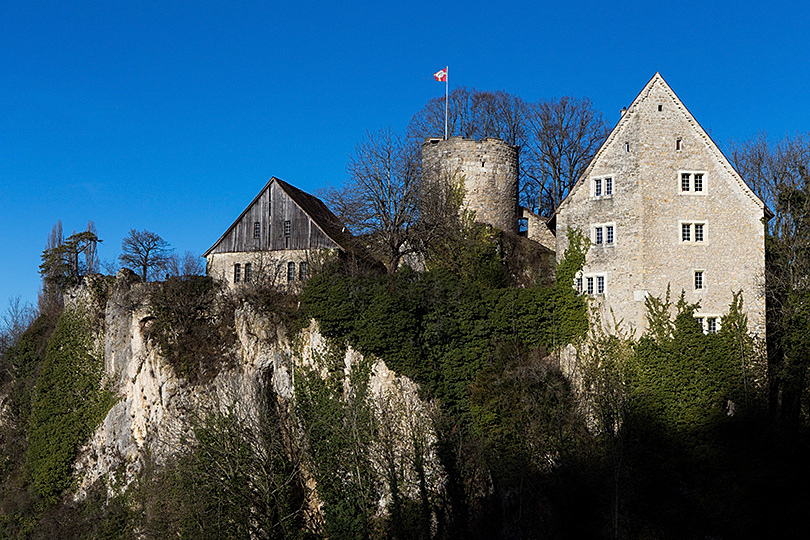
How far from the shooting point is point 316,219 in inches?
1499

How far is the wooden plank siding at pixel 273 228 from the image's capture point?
37.2 m

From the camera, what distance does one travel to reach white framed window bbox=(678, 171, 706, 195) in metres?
29.2

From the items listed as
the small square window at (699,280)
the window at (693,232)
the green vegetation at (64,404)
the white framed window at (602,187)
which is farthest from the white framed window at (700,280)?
the green vegetation at (64,404)

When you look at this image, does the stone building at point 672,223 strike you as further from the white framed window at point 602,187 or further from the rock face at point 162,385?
the rock face at point 162,385

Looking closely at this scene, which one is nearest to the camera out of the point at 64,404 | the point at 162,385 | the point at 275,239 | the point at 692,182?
the point at 692,182

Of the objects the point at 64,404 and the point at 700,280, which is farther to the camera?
the point at 64,404

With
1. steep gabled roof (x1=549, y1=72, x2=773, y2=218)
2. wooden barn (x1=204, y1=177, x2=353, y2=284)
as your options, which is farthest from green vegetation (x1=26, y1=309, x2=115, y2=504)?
steep gabled roof (x1=549, y1=72, x2=773, y2=218)

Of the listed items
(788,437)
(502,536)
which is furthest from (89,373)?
(788,437)

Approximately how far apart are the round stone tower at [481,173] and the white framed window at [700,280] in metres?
10.2

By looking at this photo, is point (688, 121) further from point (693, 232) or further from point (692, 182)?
point (693, 232)

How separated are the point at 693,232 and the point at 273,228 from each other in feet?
67.3

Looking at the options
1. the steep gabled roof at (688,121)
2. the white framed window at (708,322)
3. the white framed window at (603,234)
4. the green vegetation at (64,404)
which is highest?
the steep gabled roof at (688,121)

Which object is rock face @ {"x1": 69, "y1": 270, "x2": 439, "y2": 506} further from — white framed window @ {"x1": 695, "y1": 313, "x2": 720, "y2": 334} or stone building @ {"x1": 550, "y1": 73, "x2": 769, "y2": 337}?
white framed window @ {"x1": 695, "y1": 313, "x2": 720, "y2": 334}

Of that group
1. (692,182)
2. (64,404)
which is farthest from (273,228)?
(692,182)
